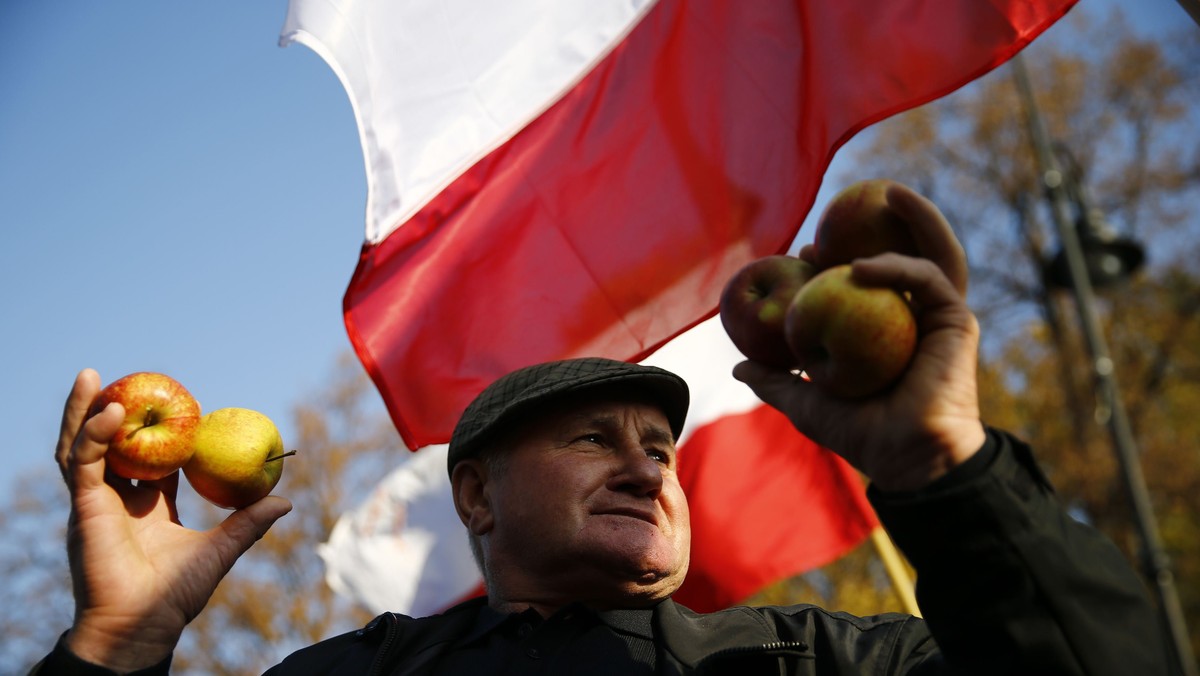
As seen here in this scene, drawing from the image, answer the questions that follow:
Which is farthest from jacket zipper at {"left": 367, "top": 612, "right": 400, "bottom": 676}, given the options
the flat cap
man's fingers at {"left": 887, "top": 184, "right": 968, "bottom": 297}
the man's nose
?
man's fingers at {"left": 887, "top": 184, "right": 968, "bottom": 297}

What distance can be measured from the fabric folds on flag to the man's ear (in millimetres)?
865

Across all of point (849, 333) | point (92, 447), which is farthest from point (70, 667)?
point (849, 333)

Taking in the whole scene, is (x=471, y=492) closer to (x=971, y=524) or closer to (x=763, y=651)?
(x=763, y=651)

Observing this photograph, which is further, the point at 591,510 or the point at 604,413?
the point at 604,413

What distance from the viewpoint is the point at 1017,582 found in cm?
178

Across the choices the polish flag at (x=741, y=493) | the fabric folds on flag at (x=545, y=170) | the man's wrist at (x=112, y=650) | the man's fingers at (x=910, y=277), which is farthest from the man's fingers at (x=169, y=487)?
the polish flag at (x=741, y=493)

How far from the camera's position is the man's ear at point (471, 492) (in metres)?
3.12

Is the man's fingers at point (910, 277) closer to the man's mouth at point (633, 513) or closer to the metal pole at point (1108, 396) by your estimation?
the man's mouth at point (633, 513)

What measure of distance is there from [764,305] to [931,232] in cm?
31

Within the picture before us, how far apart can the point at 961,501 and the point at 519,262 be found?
2.60 meters

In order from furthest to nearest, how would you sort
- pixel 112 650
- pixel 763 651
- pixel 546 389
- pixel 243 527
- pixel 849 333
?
pixel 546 389 < pixel 243 527 < pixel 112 650 < pixel 763 651 < pixel 849 333

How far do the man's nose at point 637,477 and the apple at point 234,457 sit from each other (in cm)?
83

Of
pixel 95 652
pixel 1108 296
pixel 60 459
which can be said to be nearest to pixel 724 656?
pixel 95 652

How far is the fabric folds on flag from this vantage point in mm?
3820
